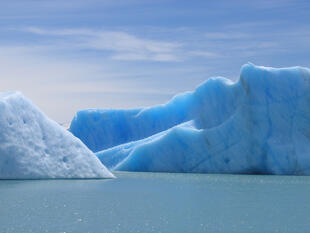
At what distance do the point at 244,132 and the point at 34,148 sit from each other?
34.1ft

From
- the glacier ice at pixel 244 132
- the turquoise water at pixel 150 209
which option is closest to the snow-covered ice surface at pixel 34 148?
the turquoise water at pixel 150 209

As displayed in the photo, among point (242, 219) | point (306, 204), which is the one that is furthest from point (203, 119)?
point (242, 219)

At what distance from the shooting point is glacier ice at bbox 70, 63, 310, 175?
23.9m

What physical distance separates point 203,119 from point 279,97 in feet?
14.6

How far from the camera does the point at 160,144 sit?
25.8 meters

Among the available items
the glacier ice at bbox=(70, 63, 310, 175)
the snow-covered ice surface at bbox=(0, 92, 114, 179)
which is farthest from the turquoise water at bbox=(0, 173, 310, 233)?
the glacier ice at bbox=(70, 63, 310, 175)

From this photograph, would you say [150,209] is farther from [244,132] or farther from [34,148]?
[244,132]

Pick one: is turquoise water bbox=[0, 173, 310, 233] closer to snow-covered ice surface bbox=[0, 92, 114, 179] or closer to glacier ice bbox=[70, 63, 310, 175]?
snow-covered ice surface bbox=[0, 92, 114, 179]

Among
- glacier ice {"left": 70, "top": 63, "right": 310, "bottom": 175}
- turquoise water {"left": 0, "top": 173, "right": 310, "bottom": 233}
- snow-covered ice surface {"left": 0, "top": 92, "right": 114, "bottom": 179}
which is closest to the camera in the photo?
turquoise water {"left": 0, "top": 173, "right": 310, "bottom": 233}

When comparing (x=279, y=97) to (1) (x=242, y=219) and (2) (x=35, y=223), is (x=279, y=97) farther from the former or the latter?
(2) (x=35, y=223)

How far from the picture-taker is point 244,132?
80.2 feet

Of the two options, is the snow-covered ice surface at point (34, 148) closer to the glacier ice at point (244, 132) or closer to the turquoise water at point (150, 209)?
the turquoise water at point (150, 209)

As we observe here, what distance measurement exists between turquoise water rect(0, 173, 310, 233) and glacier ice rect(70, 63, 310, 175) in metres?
8.83

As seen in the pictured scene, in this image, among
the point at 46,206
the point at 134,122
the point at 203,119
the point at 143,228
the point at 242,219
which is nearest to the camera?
the point at 143,228
